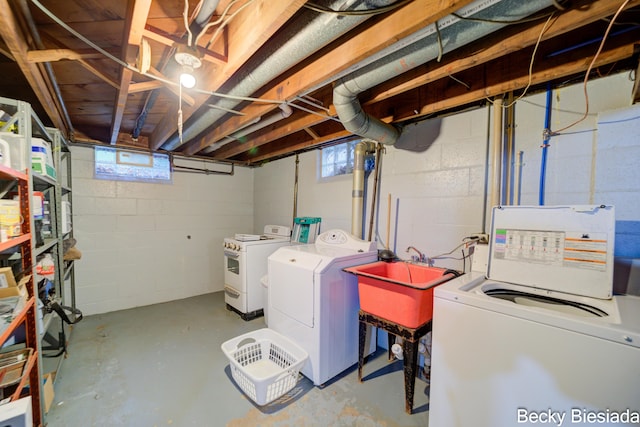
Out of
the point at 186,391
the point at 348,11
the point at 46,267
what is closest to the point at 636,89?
the point at 348,11

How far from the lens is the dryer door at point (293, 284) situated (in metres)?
1.93

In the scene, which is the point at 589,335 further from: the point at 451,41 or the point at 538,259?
the point at 451,41

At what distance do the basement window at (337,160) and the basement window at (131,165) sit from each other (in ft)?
7.55

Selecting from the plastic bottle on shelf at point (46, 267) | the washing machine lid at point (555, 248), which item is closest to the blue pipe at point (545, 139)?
the washing machine lid at point (555, 248)

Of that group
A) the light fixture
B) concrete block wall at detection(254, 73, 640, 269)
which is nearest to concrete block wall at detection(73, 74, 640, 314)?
concrete block wall at detection(254, 73, 640, 269)

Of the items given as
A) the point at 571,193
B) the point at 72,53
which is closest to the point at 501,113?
the point at 571,193

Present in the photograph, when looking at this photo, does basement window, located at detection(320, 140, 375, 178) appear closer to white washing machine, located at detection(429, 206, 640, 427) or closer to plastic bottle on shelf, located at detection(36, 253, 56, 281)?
white washing machine, located at detection(429, 206, 640, 427)

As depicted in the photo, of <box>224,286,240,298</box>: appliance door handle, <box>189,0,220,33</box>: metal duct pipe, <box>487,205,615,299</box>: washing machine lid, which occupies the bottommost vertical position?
<box>224,286,240,298</box>: appliance door handle

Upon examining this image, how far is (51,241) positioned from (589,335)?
337 cm

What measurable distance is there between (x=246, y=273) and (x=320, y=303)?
4.80ft

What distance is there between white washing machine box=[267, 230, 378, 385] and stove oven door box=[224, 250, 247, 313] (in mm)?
839

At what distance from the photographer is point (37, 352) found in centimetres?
141

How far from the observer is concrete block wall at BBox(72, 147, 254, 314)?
3.06 metres

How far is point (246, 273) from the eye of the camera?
3.01 m
